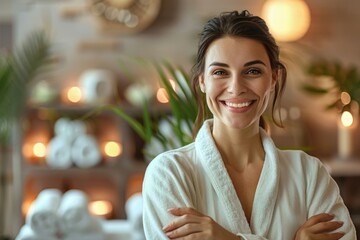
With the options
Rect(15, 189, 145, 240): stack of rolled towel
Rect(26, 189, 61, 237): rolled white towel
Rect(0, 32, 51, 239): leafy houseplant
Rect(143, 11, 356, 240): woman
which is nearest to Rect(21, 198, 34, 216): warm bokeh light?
Rect(0, 32, 51, 239): leafy houseplant

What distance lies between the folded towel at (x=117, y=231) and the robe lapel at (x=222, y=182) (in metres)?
1.42

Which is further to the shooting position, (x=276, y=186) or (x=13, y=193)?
(x=13, y=193)

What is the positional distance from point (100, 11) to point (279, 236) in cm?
336

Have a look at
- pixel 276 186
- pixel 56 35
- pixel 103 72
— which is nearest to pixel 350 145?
pixel 103 72

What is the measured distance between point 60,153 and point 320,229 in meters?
3.06

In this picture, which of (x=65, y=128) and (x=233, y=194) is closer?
(x=233, y=194)

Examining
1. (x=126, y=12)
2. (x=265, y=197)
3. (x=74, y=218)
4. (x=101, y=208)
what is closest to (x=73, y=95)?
(x=126, y=12)

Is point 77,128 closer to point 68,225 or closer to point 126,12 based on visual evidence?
point 126,12

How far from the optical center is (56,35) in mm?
4535

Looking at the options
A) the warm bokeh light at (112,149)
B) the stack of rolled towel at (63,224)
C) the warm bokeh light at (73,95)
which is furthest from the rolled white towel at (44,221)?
the warm bokeh light at (73,95)

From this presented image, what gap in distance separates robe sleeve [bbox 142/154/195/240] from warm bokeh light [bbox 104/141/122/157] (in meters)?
3.10

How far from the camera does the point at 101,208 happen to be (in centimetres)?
441

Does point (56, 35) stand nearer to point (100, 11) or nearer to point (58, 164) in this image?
point (100, 11)

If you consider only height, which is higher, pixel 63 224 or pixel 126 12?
pixel 126 12
